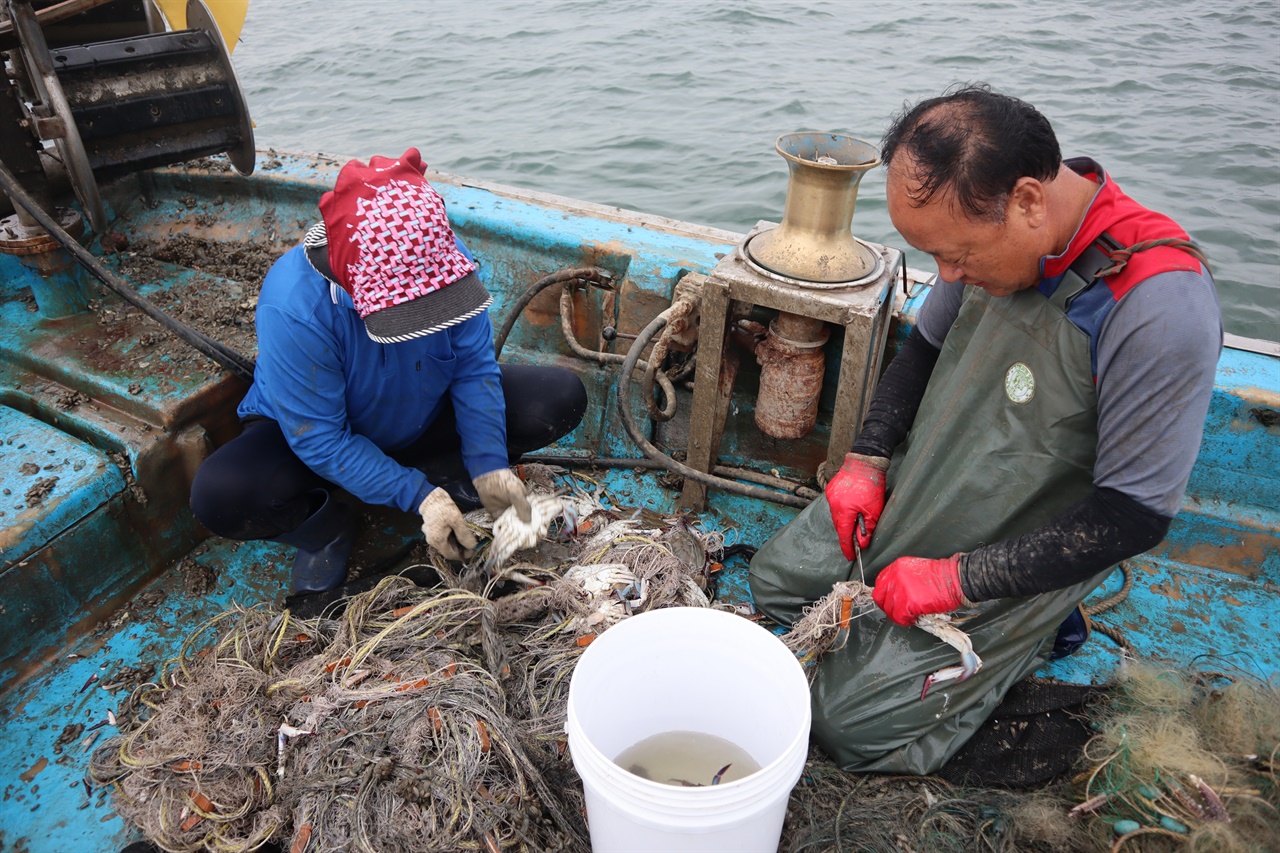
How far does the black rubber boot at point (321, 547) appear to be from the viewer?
2.87 meters

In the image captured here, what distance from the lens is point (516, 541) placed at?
105 inches

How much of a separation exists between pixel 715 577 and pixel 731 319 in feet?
3.15

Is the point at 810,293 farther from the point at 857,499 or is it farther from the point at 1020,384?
the point at 1020,384

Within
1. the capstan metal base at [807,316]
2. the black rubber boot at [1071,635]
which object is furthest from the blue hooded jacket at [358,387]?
the black rubber boot at [1071,635]

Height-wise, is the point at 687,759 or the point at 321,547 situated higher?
the point at 687,759

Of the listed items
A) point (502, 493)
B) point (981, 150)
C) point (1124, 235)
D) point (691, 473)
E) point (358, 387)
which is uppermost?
point (981, 150)

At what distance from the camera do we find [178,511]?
3.03 metres

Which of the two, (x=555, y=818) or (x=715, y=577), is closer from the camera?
(x=555, y=818)

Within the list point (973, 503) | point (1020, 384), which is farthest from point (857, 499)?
point (1020, 384)

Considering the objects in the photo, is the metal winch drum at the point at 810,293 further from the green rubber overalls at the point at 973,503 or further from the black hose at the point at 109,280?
the black hose at the point at 109,280

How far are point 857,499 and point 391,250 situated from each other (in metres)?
1.52

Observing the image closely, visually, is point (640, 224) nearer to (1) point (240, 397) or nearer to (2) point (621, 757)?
(1) point (240, 397)

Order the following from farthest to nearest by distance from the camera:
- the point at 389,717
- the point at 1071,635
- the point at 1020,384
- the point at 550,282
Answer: the point at 550,282 < the point at 1071,635 < the point at 389,717 < the point at 1020,384

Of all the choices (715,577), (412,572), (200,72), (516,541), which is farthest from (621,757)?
(200,72)
